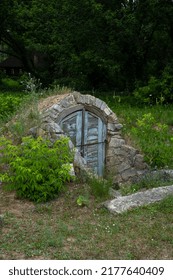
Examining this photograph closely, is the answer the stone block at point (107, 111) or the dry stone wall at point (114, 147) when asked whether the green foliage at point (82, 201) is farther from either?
the stone block at point (107, 111)

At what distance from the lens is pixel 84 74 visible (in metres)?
20.3

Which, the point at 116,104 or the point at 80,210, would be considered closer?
the point at 80,210

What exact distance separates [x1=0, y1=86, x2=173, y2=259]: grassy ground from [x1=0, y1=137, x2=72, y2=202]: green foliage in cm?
19

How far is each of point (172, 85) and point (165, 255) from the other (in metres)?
11.6

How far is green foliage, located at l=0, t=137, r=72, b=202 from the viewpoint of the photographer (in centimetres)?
702

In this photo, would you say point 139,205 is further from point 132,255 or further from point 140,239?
point 132,255

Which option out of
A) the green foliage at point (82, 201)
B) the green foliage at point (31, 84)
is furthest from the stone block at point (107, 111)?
the green foliage at point (82, 201)

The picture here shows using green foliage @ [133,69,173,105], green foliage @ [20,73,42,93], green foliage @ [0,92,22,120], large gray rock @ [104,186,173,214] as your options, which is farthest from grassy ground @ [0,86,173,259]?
green foliage @ [133,69,173,105]

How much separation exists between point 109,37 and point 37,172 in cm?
1127

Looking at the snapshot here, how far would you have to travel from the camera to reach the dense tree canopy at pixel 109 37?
16.6 m

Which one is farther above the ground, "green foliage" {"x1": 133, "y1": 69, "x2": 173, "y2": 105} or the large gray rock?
"green foliage" {"x1": 133, "y1": 69, "x2": 173, "y2": 105}

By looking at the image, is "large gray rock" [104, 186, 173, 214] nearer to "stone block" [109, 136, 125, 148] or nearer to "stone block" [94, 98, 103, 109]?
"stone block" [109, 136, 125, 148]

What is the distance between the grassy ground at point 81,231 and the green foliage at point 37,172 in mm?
199

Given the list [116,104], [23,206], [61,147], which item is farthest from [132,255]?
[116,104]
